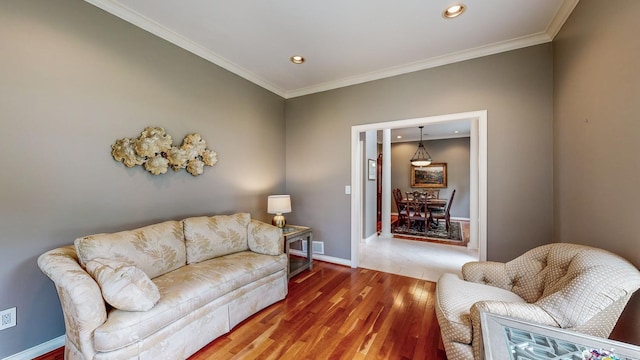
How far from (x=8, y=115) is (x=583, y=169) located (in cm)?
411

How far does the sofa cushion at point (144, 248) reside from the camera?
1620mm

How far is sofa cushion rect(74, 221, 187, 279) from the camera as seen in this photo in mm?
1620

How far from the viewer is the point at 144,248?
190 centimetres

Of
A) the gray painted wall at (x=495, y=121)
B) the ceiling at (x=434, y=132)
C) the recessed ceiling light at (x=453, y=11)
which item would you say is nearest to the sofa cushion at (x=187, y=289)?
the gray painted wall at (x=495, y=121)

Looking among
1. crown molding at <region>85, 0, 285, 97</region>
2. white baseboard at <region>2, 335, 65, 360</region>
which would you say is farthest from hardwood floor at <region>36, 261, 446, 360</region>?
crown molding at <region>85, 0, 285, 97</region>

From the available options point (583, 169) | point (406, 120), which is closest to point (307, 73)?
point (406, 120)

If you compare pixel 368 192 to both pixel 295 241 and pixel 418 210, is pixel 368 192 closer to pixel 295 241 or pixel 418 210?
pixel 418 210

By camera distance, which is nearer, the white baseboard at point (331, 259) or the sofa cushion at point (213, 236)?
the sofa cushion at point (213, 236)

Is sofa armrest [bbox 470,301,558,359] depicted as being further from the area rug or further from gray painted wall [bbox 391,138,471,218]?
gray painted wall [bbox 391,138,471,218]

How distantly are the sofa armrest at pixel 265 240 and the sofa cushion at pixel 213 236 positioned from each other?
103mm

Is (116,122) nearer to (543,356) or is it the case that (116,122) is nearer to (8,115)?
(8,115)

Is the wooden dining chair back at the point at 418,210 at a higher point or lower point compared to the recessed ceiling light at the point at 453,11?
lower

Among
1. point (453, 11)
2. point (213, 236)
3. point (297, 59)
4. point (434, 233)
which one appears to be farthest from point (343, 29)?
point (434, 233)

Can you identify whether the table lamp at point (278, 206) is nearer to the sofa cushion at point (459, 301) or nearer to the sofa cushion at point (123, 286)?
the sofa cushion at point (123, 286)
